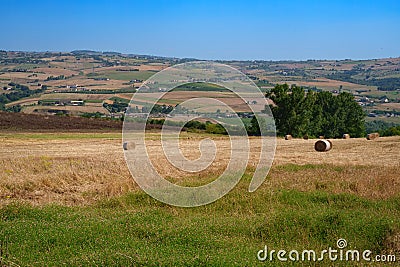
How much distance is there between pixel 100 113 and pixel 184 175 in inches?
2131

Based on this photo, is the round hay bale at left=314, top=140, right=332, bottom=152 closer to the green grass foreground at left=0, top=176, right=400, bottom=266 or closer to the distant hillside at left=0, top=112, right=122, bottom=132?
the green grass foreground at left=0, top=176, right=400, bottom=266

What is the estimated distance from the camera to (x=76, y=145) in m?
33.0

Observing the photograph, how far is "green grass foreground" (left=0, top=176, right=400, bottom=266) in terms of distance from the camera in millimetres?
7461

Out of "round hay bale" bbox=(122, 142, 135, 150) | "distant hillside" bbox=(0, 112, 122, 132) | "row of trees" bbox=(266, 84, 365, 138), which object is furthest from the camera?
"row of trees" bbox=(266, 84, 365, 138)

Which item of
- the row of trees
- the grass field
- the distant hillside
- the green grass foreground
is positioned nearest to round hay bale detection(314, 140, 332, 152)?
the grass field

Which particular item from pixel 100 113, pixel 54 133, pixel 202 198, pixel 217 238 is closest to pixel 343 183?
pixel 202 198

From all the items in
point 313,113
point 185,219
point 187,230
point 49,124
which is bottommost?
point 185,219

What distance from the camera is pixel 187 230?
8852 mm

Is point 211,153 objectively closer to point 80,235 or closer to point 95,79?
point 80,235

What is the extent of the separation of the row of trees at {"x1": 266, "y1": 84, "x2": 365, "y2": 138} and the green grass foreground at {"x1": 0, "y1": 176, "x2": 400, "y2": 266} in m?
41.9

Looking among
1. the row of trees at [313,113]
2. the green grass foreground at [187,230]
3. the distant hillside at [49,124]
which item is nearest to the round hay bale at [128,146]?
the green grass foreground at [187,230]

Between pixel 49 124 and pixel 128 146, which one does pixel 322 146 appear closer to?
pixel 128 146

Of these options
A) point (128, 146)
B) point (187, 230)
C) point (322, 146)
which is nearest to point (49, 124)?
point (128, 146)

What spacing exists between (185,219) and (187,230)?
129 cm
